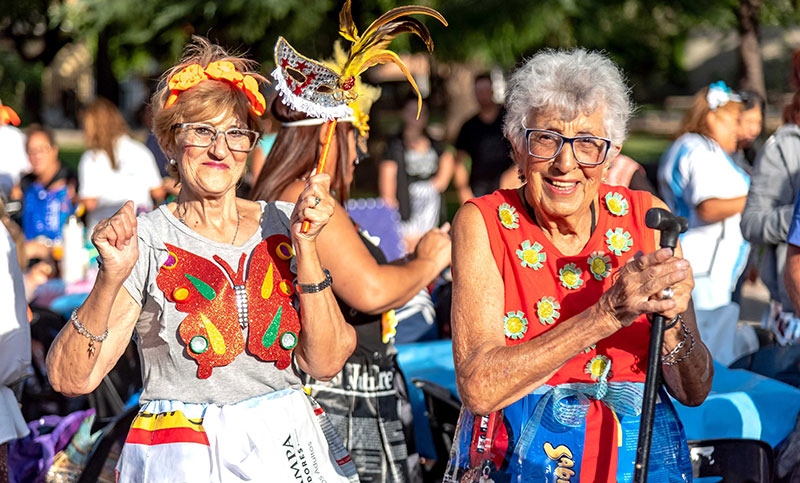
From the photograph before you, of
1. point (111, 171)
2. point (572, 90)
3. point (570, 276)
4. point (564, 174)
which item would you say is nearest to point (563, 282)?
point (570, 276)

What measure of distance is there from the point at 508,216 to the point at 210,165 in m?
0.81

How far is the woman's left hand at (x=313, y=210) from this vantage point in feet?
7.98

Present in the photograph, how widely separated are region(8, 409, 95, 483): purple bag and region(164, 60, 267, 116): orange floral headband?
2.15 metres

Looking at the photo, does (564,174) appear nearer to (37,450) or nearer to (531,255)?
(531,255)

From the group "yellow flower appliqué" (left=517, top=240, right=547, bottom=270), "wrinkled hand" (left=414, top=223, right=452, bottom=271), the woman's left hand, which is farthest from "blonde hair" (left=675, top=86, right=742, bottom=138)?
the woman's left hand

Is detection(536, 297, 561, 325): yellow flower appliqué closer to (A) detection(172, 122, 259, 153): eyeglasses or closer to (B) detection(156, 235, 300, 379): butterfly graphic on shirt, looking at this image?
(B) detection(156, 235, 300, 379): butterfly graphic on shirt

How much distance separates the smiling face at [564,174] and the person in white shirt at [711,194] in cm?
325

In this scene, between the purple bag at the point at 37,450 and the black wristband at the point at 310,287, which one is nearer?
the black wristband at the point at 310,287

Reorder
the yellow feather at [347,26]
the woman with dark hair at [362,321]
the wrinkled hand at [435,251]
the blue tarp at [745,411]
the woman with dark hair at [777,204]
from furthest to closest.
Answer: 1. the woman with dark hair at [777,204]
2. the blue tarp at [745,411]
3. the wrinkled hand at [435,251]
4. the woman with dark hair at [362,321]
5. the yellow feather at [347,26]

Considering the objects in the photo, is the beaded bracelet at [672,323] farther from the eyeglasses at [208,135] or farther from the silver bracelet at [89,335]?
the silver bracelet at [89,335]

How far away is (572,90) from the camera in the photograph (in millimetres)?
2438

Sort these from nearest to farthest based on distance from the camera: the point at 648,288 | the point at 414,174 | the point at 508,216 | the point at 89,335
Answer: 1. the point at 648,288
2. the point at 89,335
3. the point at 508,216
4. the point at 414,174

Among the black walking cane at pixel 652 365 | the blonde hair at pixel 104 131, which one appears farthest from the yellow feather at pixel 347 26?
the blonde hair at pixel 104 131

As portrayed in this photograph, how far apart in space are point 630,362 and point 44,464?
9.01 ft
